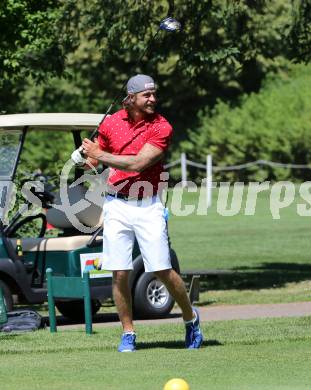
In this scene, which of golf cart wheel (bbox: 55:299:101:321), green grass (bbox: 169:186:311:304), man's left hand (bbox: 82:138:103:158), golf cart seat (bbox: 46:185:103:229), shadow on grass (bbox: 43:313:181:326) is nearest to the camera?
man's left hand (bbox: 82:138:103:158)

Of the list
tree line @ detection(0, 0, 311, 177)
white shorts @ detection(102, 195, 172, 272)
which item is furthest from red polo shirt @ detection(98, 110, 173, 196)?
tree line @ detection(0, 0, 311, 177)

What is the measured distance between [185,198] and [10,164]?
1046 inches

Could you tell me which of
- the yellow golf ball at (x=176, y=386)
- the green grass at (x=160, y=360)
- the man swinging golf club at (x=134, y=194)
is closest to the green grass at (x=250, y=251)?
the green grass at (x=160, y=360)

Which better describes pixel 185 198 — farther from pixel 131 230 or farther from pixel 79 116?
pixel 131 230

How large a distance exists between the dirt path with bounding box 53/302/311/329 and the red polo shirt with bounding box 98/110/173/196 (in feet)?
9.78

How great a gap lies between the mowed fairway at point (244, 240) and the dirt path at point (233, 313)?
5.41 m

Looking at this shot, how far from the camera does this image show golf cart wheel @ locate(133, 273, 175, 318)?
41.9 feet

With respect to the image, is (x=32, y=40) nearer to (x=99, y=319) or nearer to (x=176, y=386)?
(x=99, y=319)

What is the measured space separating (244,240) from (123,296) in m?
16.0

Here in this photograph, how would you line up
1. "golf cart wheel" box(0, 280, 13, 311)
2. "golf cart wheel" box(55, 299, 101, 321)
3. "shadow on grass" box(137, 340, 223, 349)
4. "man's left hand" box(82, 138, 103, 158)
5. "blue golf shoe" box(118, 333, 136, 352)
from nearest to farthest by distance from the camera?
"man's left hand" box(82, 138, 103, 158) < "blue golf shoe" box(118, 333, 136, 352) < "shadow on grass" box(137, 340, 223, 349) < "golf cart wheel" box(0, 280, 13, 311) < "golf cart wheel" box(55, 299, 101, 321)

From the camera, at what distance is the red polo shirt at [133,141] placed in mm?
9234

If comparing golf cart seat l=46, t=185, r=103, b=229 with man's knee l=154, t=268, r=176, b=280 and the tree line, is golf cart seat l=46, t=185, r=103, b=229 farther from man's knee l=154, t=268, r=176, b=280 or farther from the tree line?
the tree line

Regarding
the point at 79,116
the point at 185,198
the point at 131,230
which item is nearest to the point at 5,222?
the point at 79,116

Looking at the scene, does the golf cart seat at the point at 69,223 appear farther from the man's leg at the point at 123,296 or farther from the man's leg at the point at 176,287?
the man's leg at the point at 176,287
